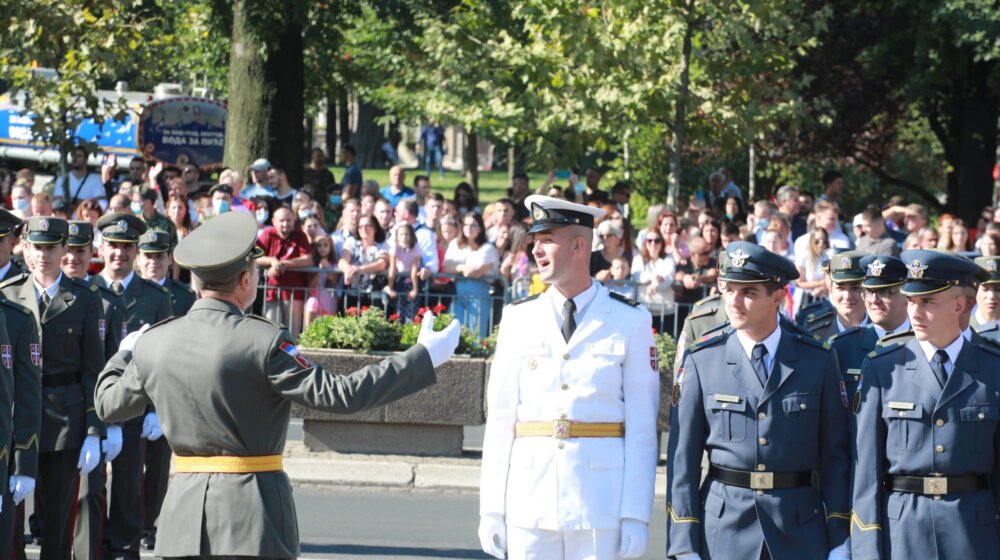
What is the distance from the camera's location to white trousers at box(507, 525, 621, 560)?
5516 millimetres

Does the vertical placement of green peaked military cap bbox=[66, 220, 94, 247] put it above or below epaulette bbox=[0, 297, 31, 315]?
above

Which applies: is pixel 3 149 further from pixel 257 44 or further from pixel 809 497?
pixel 809 497

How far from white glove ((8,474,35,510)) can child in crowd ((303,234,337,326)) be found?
5948mm

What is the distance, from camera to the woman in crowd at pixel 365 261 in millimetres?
13211

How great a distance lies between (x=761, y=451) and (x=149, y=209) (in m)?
10.1

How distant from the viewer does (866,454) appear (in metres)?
5.56

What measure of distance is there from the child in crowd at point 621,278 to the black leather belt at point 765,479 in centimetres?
695

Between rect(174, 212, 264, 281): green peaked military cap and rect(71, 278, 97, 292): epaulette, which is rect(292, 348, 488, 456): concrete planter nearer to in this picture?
rect(71, 278, 97, 292): epaulette

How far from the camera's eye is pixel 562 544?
18.4 feet

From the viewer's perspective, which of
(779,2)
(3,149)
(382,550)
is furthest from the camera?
(3,149)

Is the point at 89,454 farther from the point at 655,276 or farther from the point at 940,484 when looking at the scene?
the point at 655,276

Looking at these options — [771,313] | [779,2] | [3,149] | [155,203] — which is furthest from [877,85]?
[771,313]

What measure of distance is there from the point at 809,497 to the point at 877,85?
1933cm

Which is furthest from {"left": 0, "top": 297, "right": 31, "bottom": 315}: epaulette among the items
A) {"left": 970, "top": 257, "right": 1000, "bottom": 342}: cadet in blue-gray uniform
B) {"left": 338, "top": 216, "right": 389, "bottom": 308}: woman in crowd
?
{"left": 338, "top": 216, "right": 389, "bottom": 308}: woman in crowd
